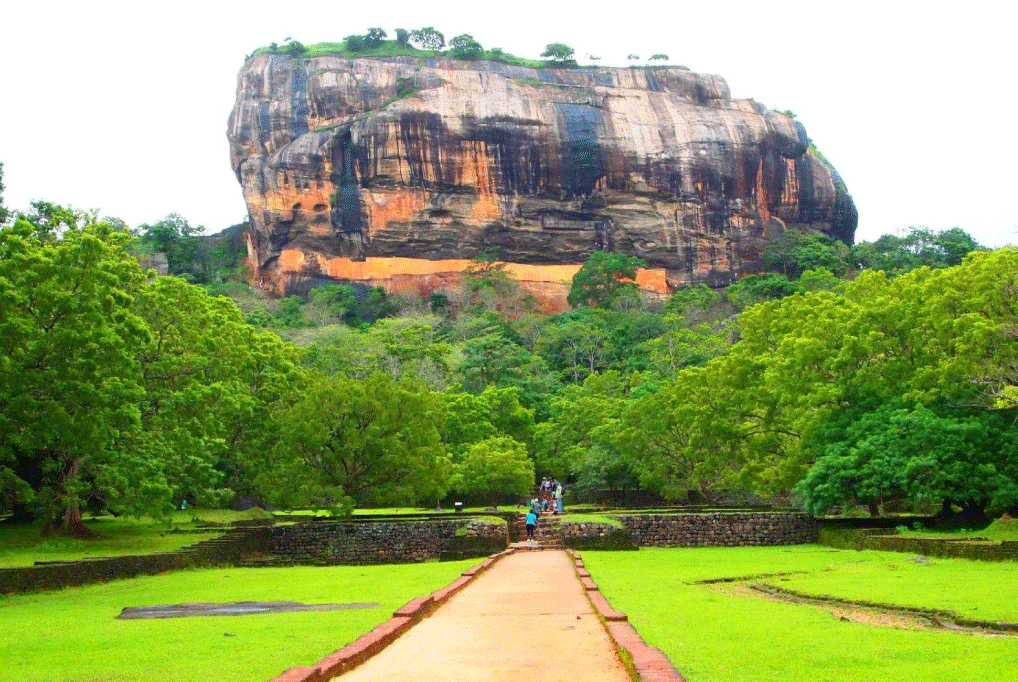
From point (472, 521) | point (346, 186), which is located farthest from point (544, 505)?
point (346, 186)

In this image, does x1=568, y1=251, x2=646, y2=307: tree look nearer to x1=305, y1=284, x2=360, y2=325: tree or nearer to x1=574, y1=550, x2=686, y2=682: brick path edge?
x1=305, y1=284, x2=360, y2=325: tree

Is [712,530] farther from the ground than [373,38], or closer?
closer

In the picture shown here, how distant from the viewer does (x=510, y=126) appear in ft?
289

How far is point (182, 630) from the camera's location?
11.6m

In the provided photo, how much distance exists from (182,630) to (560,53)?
94.1 m

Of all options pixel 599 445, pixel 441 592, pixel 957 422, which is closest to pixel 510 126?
pixel 599 445

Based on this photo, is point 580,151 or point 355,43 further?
point 355,43

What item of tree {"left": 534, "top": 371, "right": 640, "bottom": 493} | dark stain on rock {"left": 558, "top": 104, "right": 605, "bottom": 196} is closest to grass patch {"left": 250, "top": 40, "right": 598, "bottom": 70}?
dark stain on rock {"left": 558, "top": 104, "right": 605, "bottom": 196}

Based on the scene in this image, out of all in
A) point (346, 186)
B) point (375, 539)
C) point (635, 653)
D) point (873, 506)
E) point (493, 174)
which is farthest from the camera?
point (493, 174)

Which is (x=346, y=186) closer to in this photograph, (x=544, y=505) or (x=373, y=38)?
(x=373, y=38)

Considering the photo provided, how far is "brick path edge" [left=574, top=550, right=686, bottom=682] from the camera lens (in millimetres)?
7676

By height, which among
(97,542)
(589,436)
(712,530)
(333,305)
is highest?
(333,305)

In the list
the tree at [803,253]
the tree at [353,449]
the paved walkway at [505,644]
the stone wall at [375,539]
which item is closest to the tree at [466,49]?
the tree at [803,253]

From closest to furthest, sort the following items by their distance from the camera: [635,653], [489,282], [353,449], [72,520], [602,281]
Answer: [635,653], [72,520], [353,449], [602,281], [489,282]
